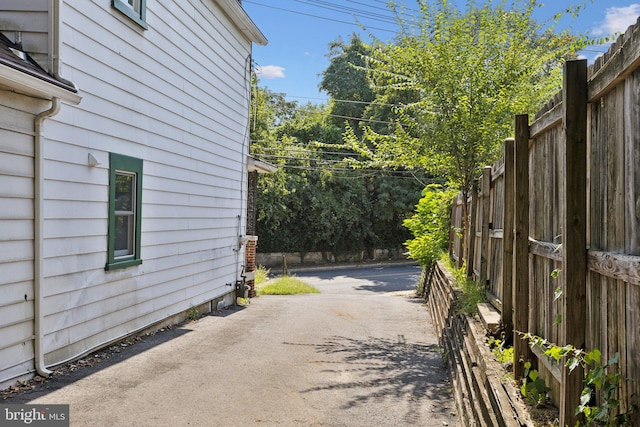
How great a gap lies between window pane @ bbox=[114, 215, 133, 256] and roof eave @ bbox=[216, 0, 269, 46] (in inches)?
203

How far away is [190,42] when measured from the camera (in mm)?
9438

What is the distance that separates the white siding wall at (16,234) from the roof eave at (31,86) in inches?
5.0

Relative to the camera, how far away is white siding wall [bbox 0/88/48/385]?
497cm

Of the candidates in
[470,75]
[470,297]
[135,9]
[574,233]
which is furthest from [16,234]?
[470,75]

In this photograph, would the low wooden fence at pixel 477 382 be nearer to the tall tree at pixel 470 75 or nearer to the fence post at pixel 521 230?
the fence post at pixel 521 230

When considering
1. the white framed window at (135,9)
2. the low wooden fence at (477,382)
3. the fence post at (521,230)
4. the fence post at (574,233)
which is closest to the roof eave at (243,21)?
the white framed window at (135,9)

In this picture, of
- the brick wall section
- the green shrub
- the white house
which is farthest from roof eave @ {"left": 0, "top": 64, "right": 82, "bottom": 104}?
the green shrub

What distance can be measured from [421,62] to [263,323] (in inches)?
210

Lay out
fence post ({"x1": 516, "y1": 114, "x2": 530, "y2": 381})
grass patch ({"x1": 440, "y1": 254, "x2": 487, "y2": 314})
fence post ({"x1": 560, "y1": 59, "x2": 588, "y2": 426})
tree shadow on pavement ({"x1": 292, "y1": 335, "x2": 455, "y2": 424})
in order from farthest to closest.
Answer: grass patch ({"x1": 440, "y1": 254, "x2": 487, "y2": 314}) < tree shadow on pavement ({"x1": 292, "y1": 335, "x2": 455, "y2": 424}) < fence post ({"x1": 516, "y1": 114, "x2": 530, "y2": 381}) < fence post ({"x1": 560, "y1": 59, "x2": 588, "y2": 426})

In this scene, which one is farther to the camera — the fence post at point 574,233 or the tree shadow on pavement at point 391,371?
the tree shadow on pavement at point 391,371

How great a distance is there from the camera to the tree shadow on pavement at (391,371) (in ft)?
17.5

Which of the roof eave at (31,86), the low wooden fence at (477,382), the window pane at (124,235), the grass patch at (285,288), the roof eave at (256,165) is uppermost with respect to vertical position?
the roof eave at (256,165)

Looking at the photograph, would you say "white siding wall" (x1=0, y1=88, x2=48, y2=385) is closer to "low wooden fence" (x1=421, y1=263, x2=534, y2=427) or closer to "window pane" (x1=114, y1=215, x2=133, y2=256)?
"window pane" (x1=114, y1=215, x2=133, y2=256)

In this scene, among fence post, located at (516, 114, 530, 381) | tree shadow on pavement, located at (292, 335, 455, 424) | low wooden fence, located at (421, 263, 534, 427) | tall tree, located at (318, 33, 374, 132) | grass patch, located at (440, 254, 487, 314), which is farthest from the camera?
tall tree, located at (318, 33, 374, 132)
